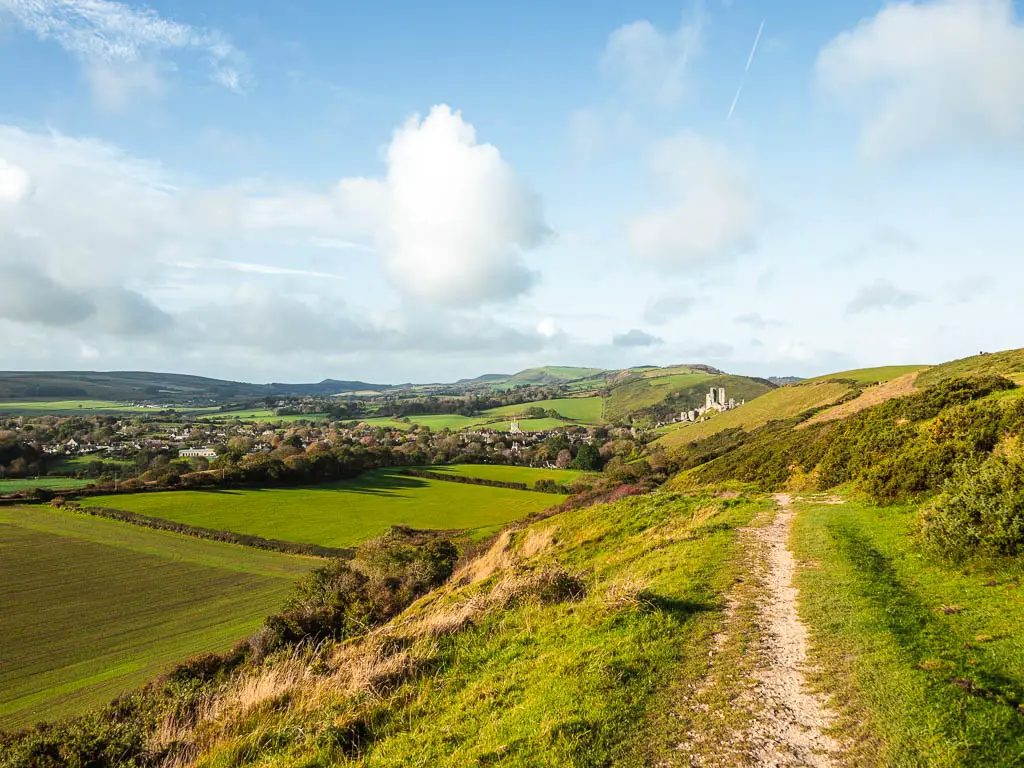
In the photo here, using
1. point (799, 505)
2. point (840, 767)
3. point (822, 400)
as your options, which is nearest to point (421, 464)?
point (822, 400)

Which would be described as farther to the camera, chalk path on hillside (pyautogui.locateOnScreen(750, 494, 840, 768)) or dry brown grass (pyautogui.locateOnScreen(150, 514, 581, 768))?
dry brown grass (pyautogui.locateOnScreen(150, 514, 581, 768))

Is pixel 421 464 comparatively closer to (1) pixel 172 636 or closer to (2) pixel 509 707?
(1) pixel 172 636

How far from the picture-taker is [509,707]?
8273 mm

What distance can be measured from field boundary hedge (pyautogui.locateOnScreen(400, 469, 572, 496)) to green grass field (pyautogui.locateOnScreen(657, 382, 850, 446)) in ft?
97.3

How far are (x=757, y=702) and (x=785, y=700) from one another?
0.43m

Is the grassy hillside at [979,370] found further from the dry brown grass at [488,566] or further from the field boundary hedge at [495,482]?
the field boundary hedge at [495,482]

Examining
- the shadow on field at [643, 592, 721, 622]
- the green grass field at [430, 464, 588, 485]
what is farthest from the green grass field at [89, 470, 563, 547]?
the shadow on field at [643, 592, 721, 622]

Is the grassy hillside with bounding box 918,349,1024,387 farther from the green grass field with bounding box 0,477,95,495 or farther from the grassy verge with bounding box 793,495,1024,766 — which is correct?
the green grass field with bounding box 0,477,95,495

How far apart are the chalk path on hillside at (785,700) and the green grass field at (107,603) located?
99.0 feet

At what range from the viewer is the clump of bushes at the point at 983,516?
12.4 m

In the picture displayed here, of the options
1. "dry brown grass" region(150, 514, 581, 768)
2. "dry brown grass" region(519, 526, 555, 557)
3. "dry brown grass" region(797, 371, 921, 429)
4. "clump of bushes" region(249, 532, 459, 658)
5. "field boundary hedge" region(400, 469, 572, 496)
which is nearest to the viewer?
"dry brown grass" region(150, 514, 581, 768)

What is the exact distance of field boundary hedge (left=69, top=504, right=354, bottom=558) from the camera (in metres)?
55.3

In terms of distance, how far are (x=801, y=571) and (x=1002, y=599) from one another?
165 inches

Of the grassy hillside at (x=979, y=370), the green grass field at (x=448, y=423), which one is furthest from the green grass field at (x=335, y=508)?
the green grass field at (x=448, y=423)
